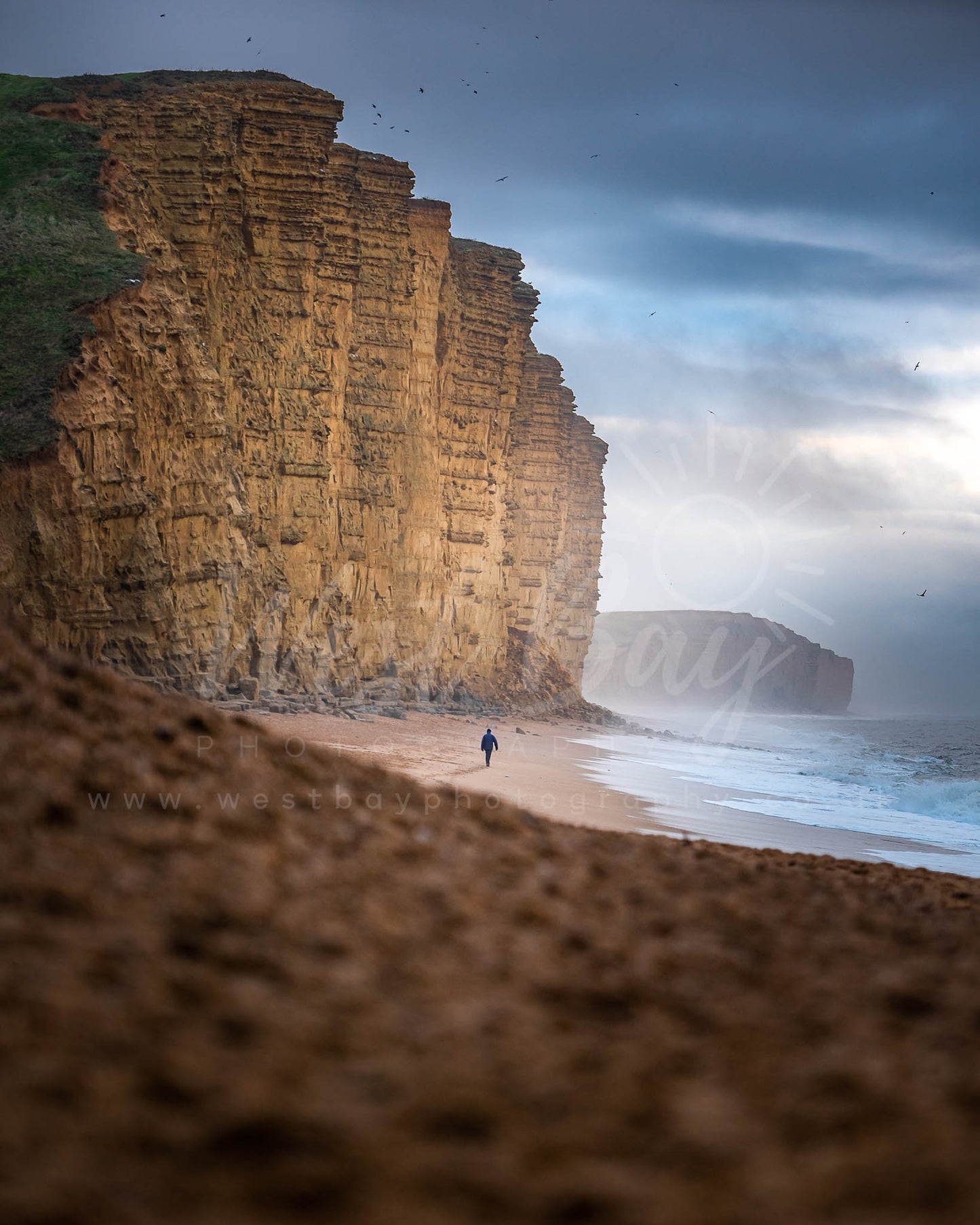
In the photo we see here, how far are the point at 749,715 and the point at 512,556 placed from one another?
74.3 m

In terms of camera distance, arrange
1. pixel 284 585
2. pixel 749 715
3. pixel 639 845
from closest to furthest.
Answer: pixel 639 845 → pixel 284 585 → pixel 749 715

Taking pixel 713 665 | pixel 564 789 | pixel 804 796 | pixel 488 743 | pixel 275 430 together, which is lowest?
pixel 804 796

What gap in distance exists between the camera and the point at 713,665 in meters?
148

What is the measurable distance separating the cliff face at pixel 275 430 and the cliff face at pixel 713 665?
8786cm

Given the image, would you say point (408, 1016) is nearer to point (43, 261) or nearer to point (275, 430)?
point (43, 261)

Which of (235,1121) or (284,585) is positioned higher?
(284,585)

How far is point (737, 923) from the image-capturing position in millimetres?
4469

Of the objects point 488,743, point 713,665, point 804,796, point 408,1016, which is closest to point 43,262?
point 488,743

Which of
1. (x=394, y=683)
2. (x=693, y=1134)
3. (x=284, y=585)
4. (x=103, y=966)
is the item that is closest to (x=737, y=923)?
(x=693, y=1134)

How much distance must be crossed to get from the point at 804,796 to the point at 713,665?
124 m

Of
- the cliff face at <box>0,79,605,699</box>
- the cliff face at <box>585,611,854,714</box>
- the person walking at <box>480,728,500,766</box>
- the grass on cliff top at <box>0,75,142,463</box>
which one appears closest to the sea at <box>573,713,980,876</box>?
the person walking at <box>480,728,500,766</box>

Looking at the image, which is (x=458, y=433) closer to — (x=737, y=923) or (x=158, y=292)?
(x=158, y=292)

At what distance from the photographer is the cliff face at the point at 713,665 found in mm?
132250

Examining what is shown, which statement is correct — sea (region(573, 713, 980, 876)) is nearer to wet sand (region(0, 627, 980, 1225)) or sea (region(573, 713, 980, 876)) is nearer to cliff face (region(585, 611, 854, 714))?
wet sand (region(0, 627, 980, 1225))
